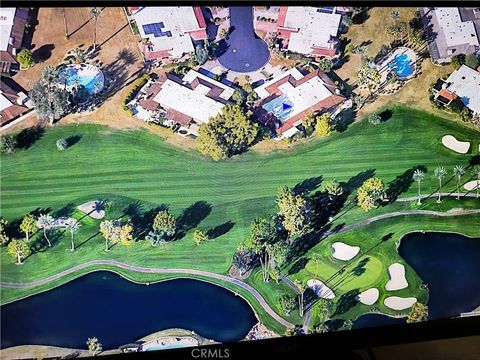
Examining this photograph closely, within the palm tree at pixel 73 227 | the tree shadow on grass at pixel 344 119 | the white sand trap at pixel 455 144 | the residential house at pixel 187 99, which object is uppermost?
the residential house at pixel 187 99

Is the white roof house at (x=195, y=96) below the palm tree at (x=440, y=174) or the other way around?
the other way around

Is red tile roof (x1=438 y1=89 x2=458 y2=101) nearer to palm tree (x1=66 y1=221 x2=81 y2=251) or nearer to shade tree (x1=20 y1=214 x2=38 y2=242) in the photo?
palm tree (x1=66 y1=221 x2=81 y2=251)

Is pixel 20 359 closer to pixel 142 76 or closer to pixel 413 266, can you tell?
pixel 142 76

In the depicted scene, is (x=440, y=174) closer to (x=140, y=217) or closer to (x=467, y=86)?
(x=467, y=86)

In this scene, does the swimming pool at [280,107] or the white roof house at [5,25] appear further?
the swimming pool at [280,107]

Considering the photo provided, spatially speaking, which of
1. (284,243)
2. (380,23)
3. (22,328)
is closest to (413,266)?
(284,243)

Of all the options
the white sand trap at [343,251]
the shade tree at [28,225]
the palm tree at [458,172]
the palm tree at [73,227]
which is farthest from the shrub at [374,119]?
the shade tree at [28,225]

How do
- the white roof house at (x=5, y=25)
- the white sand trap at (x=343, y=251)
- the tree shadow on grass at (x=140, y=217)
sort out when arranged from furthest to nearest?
1. the white sand trap at (x=343, y=251)
2. the tree shadow on grass at (x=140, y=217)
3. the white roof house at (x=5, y=25)

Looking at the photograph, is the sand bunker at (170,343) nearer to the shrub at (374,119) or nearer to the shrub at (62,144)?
the shrub at (62,144)
